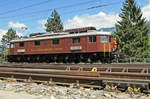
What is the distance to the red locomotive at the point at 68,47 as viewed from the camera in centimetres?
1822

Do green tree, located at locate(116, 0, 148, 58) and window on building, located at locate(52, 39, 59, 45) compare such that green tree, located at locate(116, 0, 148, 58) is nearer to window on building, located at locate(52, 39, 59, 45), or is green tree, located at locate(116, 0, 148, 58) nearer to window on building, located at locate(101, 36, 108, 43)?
window on building, located at locate(101, 36, 108, 43)

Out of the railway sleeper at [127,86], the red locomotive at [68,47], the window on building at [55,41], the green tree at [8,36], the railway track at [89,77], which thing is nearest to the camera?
the railway sleeper at [127,86]

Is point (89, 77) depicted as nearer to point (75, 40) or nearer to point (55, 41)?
point (75, 40)

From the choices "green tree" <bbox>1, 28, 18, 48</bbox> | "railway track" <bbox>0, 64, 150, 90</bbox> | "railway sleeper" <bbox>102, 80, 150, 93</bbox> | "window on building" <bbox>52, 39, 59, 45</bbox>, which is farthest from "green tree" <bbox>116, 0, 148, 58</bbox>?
"green tree" <bbox>1, 28, 18, 48</bbox>

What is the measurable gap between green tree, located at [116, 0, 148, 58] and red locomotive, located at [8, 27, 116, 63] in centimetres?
999

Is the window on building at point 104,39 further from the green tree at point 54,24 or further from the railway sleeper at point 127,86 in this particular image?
the green tree at point 54,24

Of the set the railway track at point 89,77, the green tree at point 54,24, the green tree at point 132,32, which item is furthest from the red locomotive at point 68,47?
the green tree at point 54,24

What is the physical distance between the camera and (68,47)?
19.8 meters

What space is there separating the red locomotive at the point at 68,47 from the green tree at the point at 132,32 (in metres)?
9.99

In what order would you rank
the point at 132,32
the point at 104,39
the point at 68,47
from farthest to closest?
the point at 132,32 → the point at 68,47 → the point at 104,39

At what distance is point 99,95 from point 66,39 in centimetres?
1421

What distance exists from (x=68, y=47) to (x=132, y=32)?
45.9 feet

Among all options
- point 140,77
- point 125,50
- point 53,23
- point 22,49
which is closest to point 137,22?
point 125,50

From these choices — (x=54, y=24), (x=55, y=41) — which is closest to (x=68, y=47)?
(x=55, y=41)
